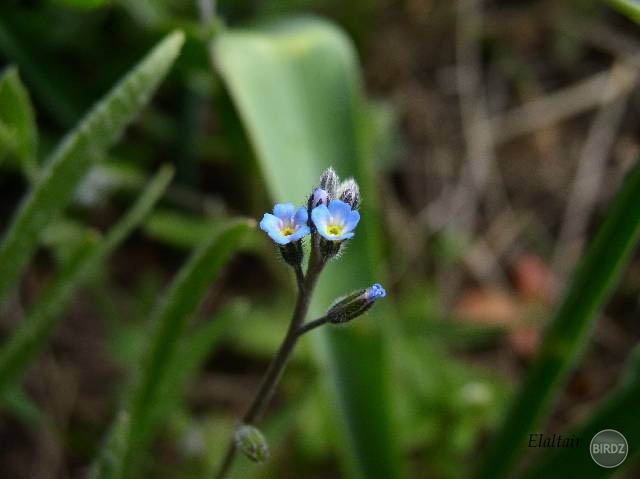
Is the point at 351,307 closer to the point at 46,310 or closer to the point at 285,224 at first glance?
the point at 285,224

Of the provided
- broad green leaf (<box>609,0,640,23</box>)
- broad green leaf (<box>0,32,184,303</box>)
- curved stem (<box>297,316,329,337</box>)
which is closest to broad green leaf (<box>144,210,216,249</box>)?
broad green leaf (<box>0,32,184,303</box>)

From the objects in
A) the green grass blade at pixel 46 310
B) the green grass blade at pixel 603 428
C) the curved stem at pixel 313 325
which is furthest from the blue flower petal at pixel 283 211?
the green grass blade at pixel 603 428

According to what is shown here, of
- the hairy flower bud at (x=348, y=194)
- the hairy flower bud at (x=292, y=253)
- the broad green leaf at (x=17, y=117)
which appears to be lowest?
the hairy flower bud at (x=292, y=253)

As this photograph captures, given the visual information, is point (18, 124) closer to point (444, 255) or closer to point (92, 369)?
point (92, 369)

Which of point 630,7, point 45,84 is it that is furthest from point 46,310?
point 630,7

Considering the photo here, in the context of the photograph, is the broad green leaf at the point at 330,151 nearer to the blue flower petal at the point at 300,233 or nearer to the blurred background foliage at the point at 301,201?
the blurred background foliage at the point at 301,201

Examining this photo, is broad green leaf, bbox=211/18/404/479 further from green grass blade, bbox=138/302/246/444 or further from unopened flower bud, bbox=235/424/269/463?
unopened flower bud, bbox=235/424/269/463
